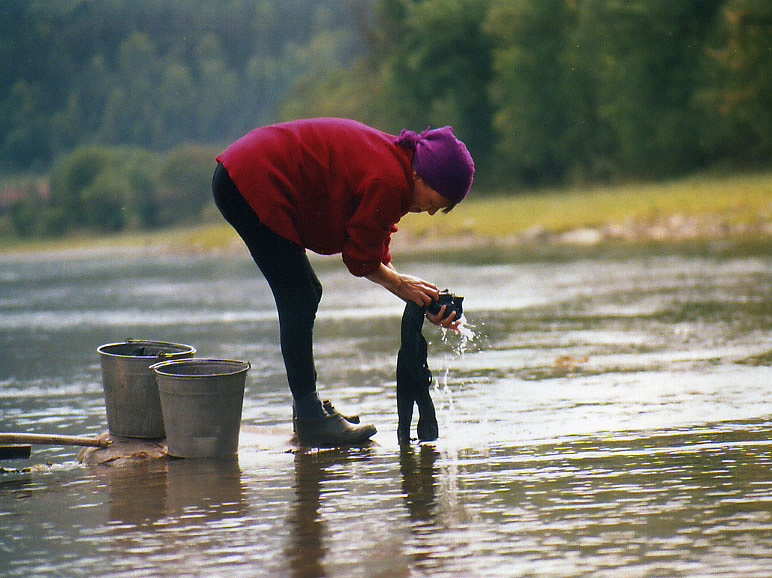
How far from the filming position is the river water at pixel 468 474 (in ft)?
14.5

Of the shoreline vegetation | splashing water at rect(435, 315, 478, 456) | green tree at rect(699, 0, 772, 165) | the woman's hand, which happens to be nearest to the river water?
splashing water at rect(435, 315, 478, 456)

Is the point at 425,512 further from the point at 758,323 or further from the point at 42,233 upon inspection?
the point at 42,233

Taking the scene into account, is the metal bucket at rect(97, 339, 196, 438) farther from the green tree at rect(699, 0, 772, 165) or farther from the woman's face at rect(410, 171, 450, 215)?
the green tree at rect(699, 0, 772, 165)

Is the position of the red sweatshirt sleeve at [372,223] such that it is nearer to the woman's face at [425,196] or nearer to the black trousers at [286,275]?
the woman's face at [425,196]

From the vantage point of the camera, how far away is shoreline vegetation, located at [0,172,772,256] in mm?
36844

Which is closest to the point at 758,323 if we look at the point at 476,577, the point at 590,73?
the point at 476,577

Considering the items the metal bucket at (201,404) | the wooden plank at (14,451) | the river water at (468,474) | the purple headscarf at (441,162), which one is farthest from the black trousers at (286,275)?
the wooden plank at (14,451)

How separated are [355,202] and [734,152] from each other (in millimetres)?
51710

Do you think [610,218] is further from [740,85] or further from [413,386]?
[413,386]

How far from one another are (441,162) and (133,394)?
2.12 metres

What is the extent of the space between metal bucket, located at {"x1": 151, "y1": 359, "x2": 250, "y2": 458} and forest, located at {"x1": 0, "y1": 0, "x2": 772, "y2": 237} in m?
45.4

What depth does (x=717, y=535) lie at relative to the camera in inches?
176

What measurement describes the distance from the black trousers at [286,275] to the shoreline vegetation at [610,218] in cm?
2716

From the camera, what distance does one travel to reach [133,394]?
22.0ft
